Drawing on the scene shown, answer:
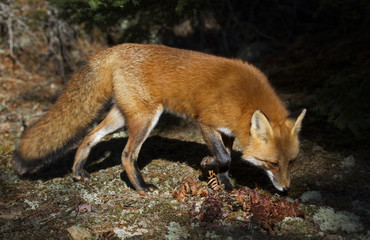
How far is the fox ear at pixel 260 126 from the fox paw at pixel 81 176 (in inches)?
79.7

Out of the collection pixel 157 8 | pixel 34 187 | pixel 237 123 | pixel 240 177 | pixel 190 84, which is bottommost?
pixel 240 177

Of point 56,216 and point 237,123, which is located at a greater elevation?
point 237,123

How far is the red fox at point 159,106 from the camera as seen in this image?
334 cm

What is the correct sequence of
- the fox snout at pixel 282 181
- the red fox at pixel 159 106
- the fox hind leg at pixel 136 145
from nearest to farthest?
the fox snout at pixel 282 181 → the red fox at pixel 159 106 → the fox hind leg at pixel 136 145

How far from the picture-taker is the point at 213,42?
28.9ft

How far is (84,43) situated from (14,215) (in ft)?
22.2

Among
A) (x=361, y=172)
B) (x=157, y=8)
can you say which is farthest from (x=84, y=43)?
(x=361, y=172)

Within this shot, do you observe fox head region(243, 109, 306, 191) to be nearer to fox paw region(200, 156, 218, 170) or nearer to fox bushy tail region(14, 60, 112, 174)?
fox paw region(200, 156, 218, 170)

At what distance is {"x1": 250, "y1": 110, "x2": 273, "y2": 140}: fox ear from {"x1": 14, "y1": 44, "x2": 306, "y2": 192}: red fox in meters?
0.01

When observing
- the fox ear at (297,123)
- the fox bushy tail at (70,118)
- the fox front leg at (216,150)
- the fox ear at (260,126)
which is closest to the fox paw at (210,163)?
the fox front leg at (216,150)

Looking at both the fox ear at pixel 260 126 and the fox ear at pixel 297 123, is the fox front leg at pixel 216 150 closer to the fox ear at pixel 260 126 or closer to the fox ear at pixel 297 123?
the fox ear at pixel 260 126

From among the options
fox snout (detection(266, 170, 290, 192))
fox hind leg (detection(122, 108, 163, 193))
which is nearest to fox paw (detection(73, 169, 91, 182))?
fox hind leg (detection(122, 108, 163, 193))

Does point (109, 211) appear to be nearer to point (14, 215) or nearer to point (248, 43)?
point (14, 215)

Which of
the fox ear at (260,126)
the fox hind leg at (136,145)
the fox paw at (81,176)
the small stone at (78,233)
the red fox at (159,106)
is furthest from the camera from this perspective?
the fox paw at (81,176)
